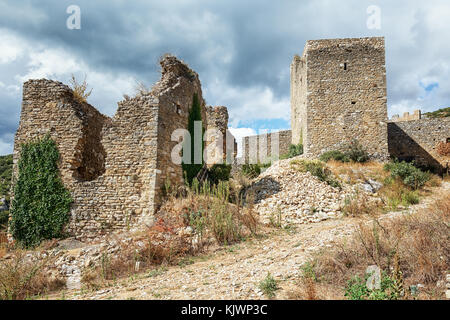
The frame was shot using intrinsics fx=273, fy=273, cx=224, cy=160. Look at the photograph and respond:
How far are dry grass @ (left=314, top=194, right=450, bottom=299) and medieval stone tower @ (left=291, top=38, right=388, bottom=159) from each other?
12.0 metres

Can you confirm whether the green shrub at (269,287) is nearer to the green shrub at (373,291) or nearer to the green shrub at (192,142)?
the green shrub at (373,291)

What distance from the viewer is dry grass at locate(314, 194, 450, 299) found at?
151 inches

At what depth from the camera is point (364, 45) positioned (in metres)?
16.5

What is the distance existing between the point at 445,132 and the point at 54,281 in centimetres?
2420

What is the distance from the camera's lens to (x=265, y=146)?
2314 cm

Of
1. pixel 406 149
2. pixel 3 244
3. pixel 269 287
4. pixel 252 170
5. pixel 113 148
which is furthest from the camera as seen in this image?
pixel 406 149

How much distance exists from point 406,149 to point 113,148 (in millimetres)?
20497

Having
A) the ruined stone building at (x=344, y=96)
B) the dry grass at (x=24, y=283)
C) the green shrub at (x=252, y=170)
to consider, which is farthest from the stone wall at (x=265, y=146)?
the dry grass at (x=24, y=283)

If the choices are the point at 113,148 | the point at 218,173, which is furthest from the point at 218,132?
the point at 113,148

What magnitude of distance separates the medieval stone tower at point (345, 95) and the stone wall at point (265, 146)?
495 cm

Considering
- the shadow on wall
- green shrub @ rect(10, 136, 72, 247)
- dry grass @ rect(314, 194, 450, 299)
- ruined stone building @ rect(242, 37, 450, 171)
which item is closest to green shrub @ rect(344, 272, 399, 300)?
dry grass @ rect(314, 194, 450, 299)

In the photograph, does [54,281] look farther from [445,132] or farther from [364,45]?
[445,132]

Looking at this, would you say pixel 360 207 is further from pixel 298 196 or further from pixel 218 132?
pixel 218 132
